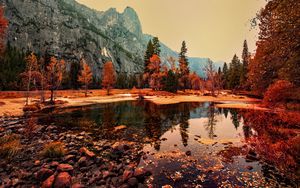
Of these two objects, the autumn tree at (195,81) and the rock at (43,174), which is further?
the autumn tree at (195,81)

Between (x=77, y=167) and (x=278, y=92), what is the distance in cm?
3600

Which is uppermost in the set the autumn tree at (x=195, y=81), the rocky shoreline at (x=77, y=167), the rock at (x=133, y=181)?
the autumn tree at (x=195, y=81)

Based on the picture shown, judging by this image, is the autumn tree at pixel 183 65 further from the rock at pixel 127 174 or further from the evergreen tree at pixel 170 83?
the rock at pixel 127 174

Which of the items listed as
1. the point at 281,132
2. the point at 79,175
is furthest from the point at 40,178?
the point at 281,132

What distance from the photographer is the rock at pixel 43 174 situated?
374 inches

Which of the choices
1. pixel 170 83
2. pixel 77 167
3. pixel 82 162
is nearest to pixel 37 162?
pixel 77 167

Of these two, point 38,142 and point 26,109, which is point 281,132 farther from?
point 26,109

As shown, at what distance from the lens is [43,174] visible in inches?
377

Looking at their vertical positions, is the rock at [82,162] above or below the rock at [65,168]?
below

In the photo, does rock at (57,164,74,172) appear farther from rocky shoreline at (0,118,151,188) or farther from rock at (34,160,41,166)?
rock at (34,160,41,166)

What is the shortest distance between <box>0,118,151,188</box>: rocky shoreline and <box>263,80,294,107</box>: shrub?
93.6 ft

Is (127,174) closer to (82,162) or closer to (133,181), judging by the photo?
(133,181)

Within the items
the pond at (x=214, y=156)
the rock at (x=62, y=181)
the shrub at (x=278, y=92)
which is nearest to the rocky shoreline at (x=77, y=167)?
the rock at (x=62, y=181)

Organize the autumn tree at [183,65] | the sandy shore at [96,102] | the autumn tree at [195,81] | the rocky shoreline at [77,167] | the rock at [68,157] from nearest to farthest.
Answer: the rocky shoreline at [77,167]
the rock at [68,157]
the sandy shore at [96,102]
the autumn tree at [183,65]
the autumn tree at [195,81]
